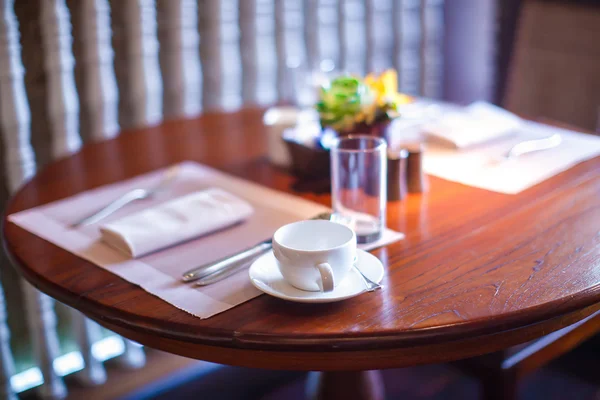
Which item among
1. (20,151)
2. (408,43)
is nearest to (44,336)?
(20,151)

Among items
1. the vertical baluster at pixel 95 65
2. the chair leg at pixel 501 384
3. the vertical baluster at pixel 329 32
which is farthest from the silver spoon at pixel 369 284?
the vertical baluster at pixel 329 32

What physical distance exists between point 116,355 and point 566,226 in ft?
4.61

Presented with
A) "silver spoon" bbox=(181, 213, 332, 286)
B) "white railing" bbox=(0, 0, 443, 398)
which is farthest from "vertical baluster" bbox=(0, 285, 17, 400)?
"silver spoon" bbox=(181, 213, 332, 286)

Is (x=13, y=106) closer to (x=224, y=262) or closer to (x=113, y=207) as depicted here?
(x=113, y=207)

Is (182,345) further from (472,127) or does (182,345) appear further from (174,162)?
(472,127)

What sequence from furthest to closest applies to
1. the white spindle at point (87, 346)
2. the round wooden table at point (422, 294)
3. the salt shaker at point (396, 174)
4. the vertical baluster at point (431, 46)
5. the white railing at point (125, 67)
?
the vertical baluster at point (431, 46)
the white spindle at point (87, 346)
the white railing at point (125, 67)
the salt shaker at point (396, 174)
the round wooden table at point (422, 294)

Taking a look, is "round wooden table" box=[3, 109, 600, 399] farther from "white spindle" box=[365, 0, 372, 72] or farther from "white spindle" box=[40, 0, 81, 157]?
"white spindle" box=[365, 0, 372, 72]

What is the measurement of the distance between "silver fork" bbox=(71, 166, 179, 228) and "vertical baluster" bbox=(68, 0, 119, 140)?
0.54 meters

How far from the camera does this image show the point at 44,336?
5.76 feet

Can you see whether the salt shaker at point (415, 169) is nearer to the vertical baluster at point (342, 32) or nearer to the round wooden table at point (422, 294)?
the round wooden table at point (422, 294)

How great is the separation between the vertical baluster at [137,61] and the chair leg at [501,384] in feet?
3.60

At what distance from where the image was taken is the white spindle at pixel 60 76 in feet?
5.41

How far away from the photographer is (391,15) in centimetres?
241

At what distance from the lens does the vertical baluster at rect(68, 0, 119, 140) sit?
173 cm
